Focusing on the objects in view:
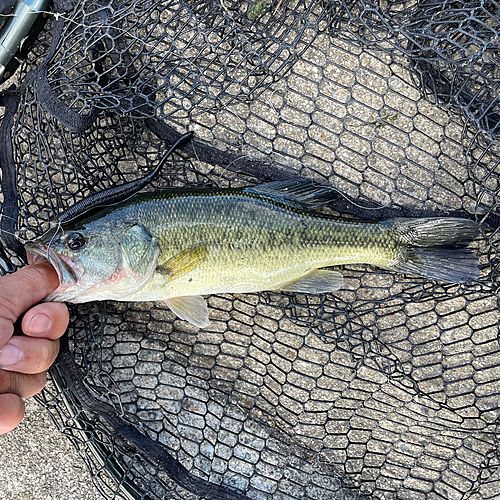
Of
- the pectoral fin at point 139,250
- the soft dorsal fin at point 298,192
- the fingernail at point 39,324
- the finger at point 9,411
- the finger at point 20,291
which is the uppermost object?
the soft dorsal fin at point 298,192

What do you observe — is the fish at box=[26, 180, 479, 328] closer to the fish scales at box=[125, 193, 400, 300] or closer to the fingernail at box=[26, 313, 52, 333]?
the fish scales at box=[125, 193, 400, 300]

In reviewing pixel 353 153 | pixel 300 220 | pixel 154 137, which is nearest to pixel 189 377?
pixel 300 220

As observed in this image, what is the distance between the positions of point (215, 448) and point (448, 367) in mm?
1381

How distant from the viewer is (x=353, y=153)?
2.38 meters

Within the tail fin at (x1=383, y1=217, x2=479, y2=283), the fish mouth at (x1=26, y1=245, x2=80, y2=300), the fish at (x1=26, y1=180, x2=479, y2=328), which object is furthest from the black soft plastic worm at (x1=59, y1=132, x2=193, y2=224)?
the tail fin at (x1=383, y1=217, x2=479, y2=283)

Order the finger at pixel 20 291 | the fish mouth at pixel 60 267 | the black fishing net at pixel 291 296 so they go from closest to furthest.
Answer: the finger at pixel 20 291
the fish mouth at pixel 60 267
the black fishing net at pixel 291 296

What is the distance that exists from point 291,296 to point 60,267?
1.18m

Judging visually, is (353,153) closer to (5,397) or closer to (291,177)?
(291,177)

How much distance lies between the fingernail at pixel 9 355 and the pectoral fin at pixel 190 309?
0.68m

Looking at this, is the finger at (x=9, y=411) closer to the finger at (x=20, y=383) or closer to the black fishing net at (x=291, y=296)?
the finger at (x=20, y=383)

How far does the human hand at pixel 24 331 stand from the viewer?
1.80 metres

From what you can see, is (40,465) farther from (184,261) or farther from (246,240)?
(246,240)

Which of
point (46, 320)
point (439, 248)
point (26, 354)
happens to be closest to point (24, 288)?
point (46, 320)

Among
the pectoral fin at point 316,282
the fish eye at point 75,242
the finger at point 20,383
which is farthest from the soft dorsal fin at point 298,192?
the finger at point 20,383
